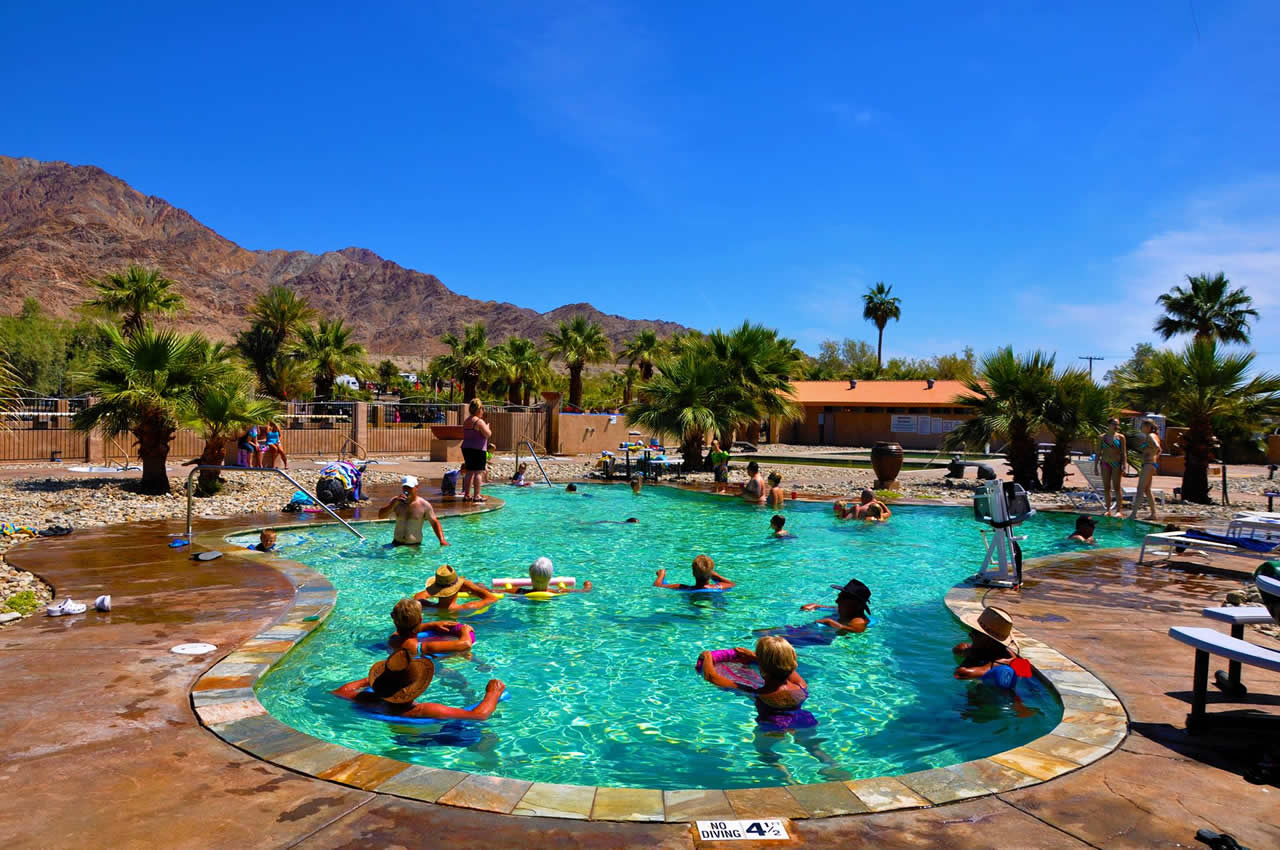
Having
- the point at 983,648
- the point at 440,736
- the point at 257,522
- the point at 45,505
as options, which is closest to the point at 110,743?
the point at 440,736

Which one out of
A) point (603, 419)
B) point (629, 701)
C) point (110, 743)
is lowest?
point (629, 701)

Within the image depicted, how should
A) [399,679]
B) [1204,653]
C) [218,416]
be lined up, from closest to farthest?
[1204,653]
[399,679]
[218,416]

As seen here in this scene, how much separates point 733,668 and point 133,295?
108 ft

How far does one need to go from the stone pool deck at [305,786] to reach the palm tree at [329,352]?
31.9m

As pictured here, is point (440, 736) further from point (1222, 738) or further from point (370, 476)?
point (370, 476)

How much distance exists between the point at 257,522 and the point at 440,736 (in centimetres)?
831

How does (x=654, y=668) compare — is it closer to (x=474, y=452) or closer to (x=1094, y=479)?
(x=474, y=452)

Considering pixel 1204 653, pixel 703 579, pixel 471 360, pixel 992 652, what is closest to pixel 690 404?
pixel 703 579

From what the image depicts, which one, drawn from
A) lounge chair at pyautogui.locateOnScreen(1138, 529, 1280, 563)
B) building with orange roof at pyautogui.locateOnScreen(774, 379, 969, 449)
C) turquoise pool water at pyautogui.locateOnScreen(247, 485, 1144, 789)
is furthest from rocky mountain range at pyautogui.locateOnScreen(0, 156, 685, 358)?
lounge chair at pyautogui.locateOnScreen(1138, 529, 1280, 563)

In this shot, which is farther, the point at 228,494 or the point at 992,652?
the point at 228,494

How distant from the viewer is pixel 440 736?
5219mm

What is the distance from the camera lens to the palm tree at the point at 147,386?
12836 mm

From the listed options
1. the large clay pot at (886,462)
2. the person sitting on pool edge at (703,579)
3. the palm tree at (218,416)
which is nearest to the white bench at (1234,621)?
the person sitting on pool edge at (703,579)

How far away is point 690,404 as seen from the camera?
72.8ft
